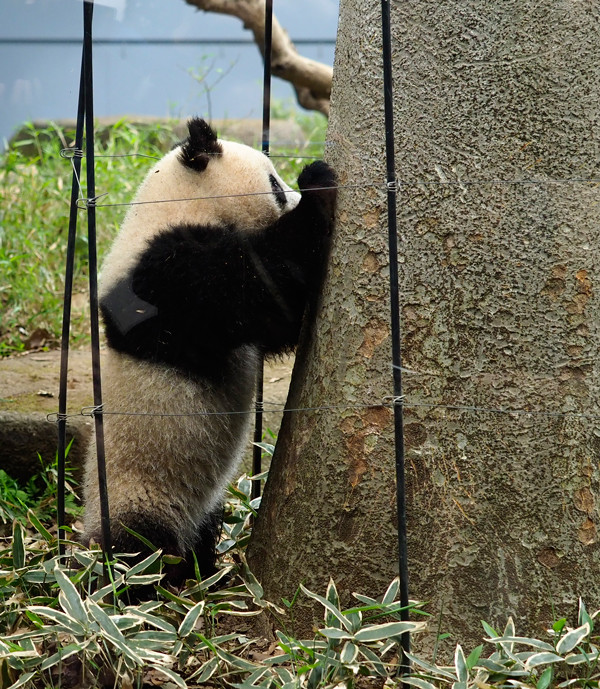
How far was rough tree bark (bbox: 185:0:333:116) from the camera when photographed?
5.19m

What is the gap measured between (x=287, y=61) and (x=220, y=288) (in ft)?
12.9

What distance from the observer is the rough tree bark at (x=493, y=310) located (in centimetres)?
180

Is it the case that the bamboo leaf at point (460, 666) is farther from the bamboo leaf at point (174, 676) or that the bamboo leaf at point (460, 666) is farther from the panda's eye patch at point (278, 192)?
the panda's eye patch at point (278, 192)

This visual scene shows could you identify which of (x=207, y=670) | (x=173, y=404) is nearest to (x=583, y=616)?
(x=207, y=670)

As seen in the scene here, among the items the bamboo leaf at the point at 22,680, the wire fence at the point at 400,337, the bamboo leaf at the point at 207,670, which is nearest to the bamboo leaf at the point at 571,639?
the wire fence at the point at 400,337

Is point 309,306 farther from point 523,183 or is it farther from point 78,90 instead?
point 78,90

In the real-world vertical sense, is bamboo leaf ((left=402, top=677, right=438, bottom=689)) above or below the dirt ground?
above

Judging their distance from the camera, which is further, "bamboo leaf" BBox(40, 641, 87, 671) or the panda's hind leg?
the panda's hind leg

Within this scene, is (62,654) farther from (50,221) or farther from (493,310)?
(50,221)

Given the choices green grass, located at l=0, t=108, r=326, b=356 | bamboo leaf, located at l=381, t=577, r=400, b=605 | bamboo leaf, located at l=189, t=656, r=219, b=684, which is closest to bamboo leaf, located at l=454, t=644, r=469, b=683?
bamboo leaf, located at l=381, t=577, r=400, b=605

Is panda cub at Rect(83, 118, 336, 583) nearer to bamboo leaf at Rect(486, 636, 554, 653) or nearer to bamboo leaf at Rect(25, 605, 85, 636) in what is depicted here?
bamboo leaf at Rect(25, 605, 85, 636)

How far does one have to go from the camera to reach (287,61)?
565 centimetres

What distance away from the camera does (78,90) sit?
229cm

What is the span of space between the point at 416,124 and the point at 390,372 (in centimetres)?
62
